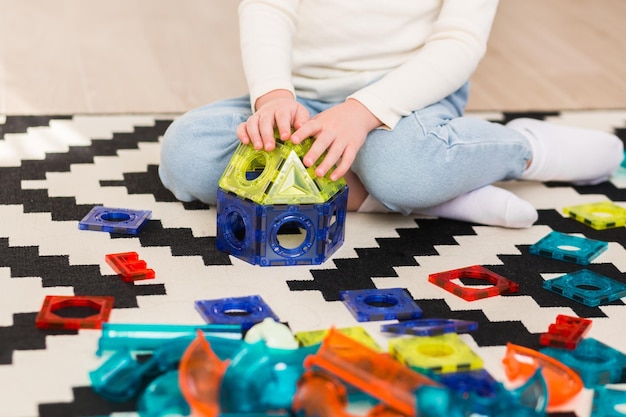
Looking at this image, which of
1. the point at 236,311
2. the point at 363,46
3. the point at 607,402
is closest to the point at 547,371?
the point at 607,402

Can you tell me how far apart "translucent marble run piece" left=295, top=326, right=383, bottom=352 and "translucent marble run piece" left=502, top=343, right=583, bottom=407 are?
11 centimetres

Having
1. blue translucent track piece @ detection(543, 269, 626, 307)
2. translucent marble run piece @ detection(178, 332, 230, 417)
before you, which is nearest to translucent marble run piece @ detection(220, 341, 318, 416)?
translucent marble run piece @ detection(178, 332, 230, 417)

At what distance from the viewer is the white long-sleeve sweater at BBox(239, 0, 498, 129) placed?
108 cm

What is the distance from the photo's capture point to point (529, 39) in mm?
2018

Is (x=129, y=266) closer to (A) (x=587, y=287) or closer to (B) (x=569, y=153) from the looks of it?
(A) (x=587, y=287)

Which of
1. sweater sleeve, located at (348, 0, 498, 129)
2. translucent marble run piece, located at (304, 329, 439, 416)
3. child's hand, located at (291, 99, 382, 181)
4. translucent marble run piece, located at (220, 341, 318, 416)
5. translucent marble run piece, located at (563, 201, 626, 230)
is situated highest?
sweater sleeve, located at (348, 0, 498, 129)

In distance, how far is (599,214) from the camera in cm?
118

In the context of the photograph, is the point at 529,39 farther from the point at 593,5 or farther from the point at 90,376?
the point at 90,376

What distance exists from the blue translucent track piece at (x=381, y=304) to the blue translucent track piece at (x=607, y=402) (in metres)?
0.19

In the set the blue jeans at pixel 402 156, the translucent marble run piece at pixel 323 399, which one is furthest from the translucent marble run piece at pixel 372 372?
the blue jeans at pixel 402 156

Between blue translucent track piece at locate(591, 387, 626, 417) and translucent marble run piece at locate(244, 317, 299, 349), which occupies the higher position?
translucent marble run piece at locate(244, 317, 299, 349)

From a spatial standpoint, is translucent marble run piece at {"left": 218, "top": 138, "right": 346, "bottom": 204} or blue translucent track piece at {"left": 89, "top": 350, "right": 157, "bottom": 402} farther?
translucent marble run piece at {"left": 218, "top": 138, "right": 346, "bottom": 204}

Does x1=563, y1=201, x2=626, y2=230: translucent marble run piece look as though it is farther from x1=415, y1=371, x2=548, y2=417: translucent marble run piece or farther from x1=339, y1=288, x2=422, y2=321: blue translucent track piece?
x1=415, y1=371, x2=548, y2=417: translucent marble run piece

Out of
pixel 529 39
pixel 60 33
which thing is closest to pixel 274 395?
pixel 60 33
